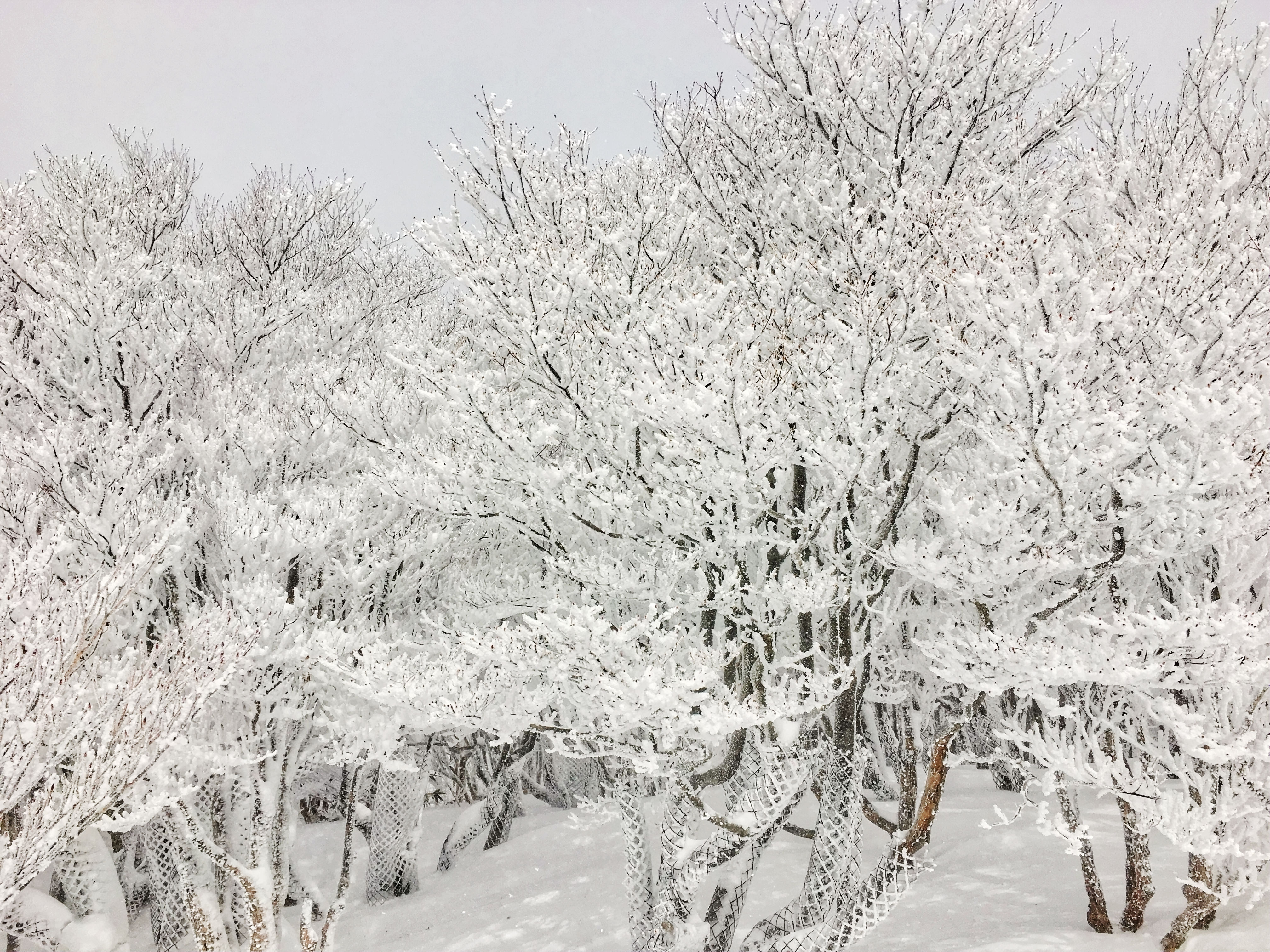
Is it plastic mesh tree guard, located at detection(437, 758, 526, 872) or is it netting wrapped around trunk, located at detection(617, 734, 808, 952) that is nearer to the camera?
netting wrapped around trunk, located at detection(617, 734, 808, 952)

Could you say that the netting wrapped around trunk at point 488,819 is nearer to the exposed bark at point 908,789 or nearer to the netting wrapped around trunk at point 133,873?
the netting wrapped around trunk at point 133,873

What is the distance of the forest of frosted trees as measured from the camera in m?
4.86

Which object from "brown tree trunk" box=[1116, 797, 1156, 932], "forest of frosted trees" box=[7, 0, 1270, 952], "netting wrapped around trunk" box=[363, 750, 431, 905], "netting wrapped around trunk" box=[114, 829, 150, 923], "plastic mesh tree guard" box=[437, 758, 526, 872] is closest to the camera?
"forest of frosted trees" box=[7, 0, 1270, 952]

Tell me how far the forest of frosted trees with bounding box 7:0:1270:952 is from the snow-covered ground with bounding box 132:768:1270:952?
41cm

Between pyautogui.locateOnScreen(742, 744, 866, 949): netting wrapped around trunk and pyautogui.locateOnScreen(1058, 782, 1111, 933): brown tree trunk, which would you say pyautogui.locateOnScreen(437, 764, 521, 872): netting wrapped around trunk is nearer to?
pyautogui.locateOnScreen(742, 744, 866, 949): netting wrapped around trunk

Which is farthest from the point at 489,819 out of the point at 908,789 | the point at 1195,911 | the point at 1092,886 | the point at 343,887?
the point at 1195,911

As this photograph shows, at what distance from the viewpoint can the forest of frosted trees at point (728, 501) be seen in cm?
486

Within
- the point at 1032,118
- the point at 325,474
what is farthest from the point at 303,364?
the point at 1032,118

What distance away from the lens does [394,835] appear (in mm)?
11094

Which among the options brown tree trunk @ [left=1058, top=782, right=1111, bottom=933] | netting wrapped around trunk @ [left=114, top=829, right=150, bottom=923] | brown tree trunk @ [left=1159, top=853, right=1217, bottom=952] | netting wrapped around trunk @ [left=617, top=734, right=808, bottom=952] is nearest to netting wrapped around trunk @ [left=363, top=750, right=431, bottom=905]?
netting wrapped around trunk @ [left=114, top=829, right=150, bottom=923]

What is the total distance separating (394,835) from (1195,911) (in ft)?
32.8

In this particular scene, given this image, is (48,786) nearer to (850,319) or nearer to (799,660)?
(799,660)

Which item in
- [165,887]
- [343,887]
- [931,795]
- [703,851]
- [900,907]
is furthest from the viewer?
[165,887]

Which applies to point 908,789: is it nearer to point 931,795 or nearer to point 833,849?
point 833,849
